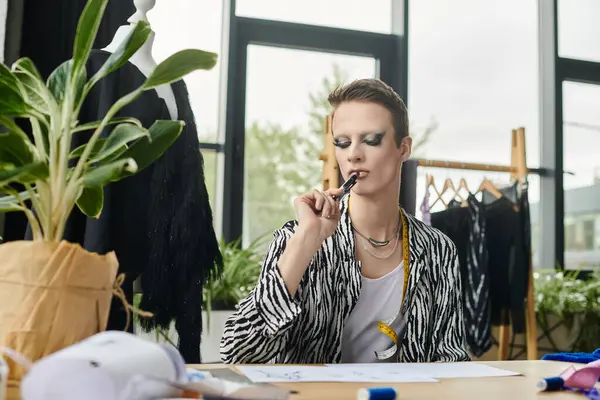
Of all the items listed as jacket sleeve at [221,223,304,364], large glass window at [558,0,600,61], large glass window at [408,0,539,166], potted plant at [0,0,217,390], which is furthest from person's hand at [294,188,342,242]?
large glass window at [558,0,600,61]

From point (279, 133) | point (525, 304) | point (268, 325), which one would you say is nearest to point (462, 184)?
point (525, 304)

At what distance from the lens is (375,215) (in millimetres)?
1569

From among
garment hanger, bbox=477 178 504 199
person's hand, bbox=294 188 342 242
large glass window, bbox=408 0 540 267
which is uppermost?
large glass window, bbox=408 0 540 267

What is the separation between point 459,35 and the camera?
11.5 ft

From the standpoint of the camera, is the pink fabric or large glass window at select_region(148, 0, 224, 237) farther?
large glass window at select_region(148, 0, 224, 237)

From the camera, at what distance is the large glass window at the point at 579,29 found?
367 centimetres

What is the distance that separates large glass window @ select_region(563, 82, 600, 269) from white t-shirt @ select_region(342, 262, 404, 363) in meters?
2.41

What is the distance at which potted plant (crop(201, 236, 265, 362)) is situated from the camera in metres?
2.33

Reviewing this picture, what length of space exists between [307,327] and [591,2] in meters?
3.18

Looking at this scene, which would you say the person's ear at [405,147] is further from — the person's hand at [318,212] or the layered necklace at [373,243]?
the person's hand at [318,212]

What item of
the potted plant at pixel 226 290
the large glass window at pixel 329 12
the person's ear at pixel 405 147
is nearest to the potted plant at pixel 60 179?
the person's ear at pixel 405 147

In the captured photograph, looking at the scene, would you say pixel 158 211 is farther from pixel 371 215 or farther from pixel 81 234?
pixel 371 215

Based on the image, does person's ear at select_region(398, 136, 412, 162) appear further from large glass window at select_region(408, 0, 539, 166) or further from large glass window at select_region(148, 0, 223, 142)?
large glass window at select_region(408, 0, 539, 166)

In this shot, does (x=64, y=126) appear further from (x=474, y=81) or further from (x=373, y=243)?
(x=474, y=81)
